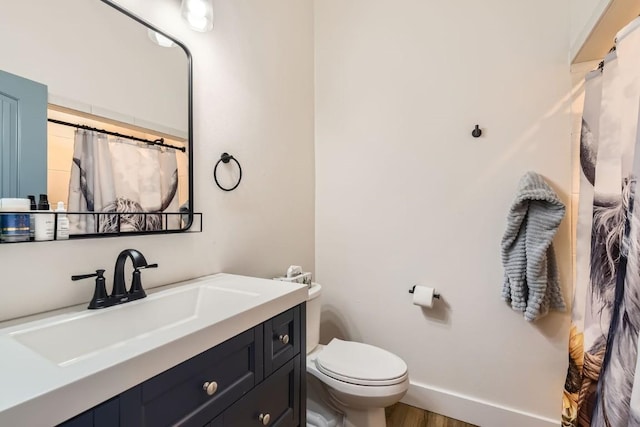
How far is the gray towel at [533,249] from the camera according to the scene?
57.9 inches

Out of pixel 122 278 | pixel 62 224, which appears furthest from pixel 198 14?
pixel 122 278

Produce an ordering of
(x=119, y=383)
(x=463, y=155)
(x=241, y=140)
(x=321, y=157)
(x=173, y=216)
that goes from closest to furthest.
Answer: (x=119, y=383) < (x=173, y=216) < (x=241, y=140) < (x=463, y=155) < (x=321, y=157)

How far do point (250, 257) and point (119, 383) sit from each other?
108cm

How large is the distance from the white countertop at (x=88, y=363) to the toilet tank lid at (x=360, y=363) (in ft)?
2.18

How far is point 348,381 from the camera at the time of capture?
1408 mm

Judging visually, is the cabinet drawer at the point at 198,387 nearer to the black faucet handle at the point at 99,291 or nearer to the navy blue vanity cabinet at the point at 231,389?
the navy blue vanity cabinet at the point at 231,389

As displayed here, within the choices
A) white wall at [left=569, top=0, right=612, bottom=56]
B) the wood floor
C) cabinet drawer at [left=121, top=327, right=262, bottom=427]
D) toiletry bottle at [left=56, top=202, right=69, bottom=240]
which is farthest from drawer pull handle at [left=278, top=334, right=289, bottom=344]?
white wall at [left=569, top=0, right=612, bottom=56]

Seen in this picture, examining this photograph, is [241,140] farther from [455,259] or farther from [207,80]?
[455,259]

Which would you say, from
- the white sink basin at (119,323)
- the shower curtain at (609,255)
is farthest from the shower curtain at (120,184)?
the shower curtain at (609,255)

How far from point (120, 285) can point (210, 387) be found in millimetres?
469

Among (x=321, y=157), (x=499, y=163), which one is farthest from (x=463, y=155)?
(x=321, y=157)

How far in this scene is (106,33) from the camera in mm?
1077

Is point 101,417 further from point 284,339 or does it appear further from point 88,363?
point 284,339

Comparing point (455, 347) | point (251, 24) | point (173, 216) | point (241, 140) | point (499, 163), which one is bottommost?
point (455, 347)
